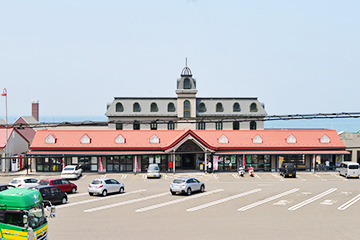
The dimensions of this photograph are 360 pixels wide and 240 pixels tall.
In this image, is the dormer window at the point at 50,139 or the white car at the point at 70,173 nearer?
the white car at the point at 70,173

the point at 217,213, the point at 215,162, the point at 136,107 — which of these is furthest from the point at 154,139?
the point at 217,213

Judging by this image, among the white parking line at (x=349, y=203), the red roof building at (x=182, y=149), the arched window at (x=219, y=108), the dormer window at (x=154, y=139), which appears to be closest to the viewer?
the white parking line at (x=349, y=203)

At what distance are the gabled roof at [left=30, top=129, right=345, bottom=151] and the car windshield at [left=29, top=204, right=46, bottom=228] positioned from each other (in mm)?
30984

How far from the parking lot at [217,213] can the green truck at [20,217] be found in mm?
3382

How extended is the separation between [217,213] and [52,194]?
39.4ft

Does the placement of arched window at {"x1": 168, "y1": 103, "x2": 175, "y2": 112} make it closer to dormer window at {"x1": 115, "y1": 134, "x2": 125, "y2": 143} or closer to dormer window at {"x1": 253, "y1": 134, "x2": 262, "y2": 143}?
dormer window at {"x1": 115, "y1": 134, "x2": 125, "y2": 143}

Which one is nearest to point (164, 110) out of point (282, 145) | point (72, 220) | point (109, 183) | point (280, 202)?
point (282, 145)

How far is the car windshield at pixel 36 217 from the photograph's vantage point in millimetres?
17030

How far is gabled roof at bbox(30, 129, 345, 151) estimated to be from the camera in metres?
49.3

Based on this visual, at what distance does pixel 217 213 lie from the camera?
2677 centimetres

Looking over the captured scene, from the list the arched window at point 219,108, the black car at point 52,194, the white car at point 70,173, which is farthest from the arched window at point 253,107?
the black car at point 52,194

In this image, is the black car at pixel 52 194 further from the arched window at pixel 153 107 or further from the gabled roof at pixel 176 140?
the arched window at pixel 153 107

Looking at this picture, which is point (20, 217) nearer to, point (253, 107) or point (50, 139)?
point (50, 139)

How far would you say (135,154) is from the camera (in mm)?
47844
